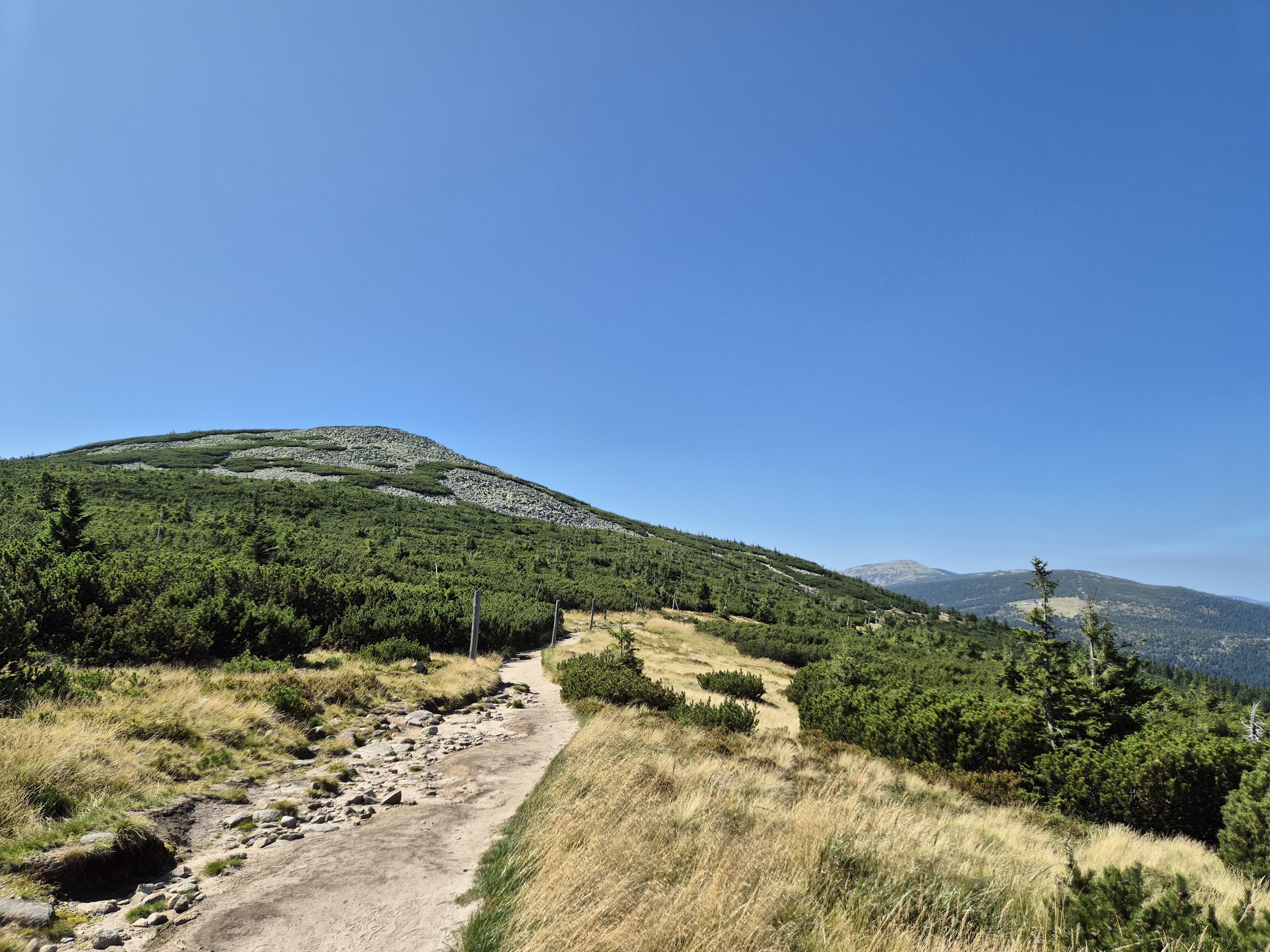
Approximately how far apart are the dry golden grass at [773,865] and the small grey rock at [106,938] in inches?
120

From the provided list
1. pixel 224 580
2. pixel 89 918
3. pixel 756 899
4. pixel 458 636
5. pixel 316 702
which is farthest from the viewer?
pixel 458 636

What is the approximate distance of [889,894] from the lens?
17.1 feet

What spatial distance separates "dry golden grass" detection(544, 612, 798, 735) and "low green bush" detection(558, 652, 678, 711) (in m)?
3.42

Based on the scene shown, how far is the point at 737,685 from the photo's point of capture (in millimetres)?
26094

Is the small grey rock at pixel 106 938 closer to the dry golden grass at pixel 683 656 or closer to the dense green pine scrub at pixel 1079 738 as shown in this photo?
the dense green pine scrub at pixel 1079 738

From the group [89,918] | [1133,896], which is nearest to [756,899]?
[1133,896]

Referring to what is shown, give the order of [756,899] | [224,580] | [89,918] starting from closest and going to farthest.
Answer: [756,899] < [89,918] < [224,580]

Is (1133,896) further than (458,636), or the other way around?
(458,636)

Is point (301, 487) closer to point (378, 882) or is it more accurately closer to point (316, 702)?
point (316, 702)

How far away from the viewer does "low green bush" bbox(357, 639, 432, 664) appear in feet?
70.7

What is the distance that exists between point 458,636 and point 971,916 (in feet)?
88.4

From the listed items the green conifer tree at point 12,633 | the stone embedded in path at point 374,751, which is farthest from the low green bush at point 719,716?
the green conifer tree at point 12,633

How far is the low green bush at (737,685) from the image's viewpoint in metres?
25.9

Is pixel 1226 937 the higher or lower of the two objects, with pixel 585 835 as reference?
higher
